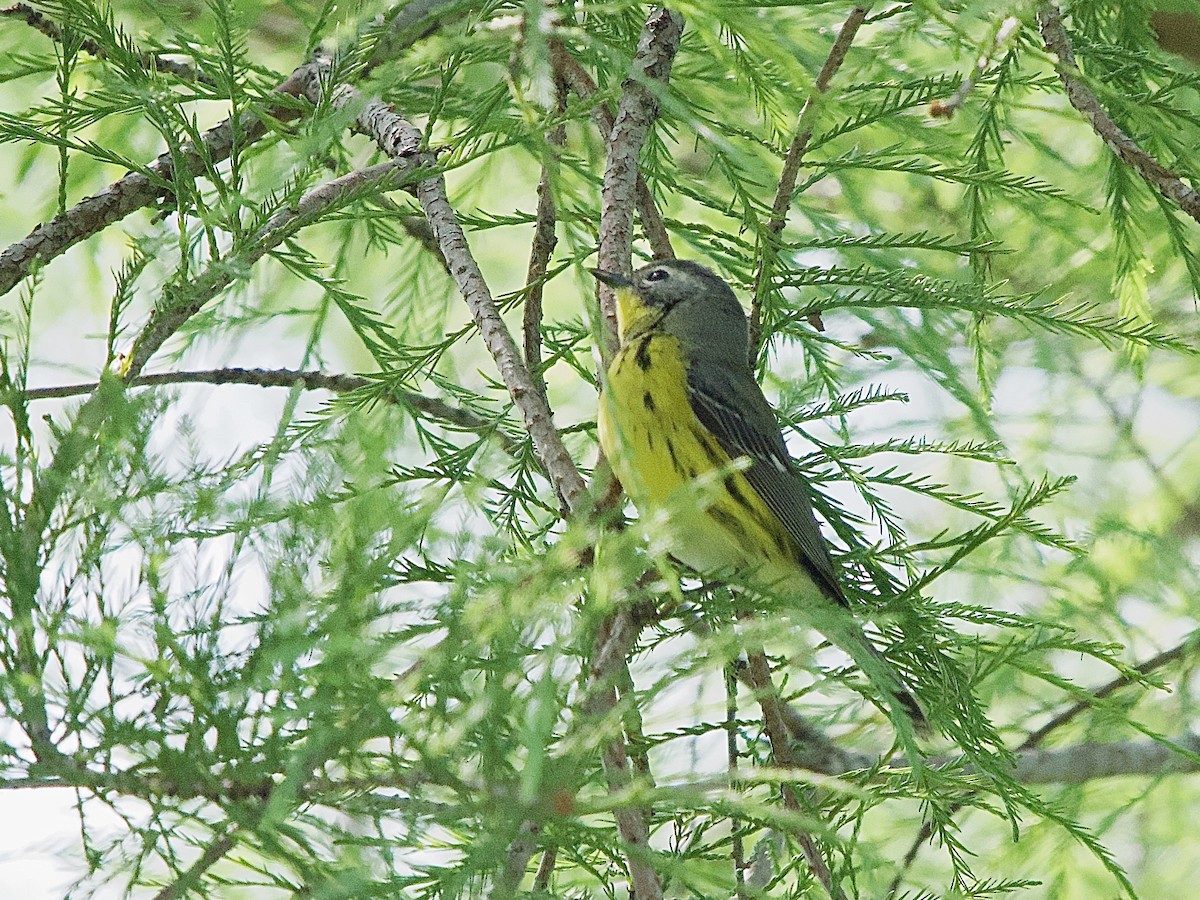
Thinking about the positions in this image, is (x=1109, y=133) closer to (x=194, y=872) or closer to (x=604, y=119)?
(x=604, y=119)

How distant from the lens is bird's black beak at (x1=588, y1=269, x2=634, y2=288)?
230 cm

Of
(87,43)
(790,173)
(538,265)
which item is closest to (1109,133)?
(790,173)

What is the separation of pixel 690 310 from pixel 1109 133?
1547 mm

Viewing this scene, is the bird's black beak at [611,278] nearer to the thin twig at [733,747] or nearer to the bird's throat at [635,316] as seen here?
the thin twig at [733,747]

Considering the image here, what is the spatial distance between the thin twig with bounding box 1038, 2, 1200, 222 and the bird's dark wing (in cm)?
101

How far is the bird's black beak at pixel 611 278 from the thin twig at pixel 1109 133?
2.73 ft

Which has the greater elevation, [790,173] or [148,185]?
[148,185]

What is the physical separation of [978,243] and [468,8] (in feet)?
3.52

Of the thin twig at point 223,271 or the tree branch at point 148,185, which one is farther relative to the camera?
the tree branch at point 148,185

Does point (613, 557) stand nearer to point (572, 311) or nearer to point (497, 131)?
point (497, 131)

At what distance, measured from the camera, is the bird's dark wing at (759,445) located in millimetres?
3045

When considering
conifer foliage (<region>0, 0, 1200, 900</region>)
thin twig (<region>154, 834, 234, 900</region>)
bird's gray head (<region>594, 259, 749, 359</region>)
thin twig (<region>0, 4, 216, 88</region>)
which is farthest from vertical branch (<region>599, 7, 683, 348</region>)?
thin twig (<region>154, 834, 234, 900</region>)

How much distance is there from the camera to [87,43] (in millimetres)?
2643

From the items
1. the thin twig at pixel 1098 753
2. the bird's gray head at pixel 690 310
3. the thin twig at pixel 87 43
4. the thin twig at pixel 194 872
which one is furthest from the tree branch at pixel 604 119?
the thin twig at pixel 1098 753
